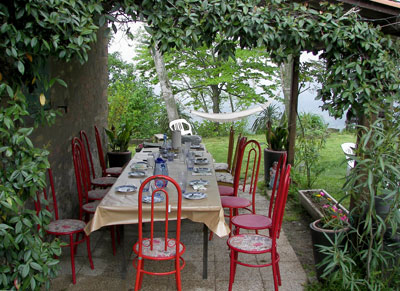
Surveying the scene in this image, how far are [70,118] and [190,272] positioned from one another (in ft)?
6.93

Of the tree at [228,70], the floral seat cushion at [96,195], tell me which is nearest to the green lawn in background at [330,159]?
the tree at [228,70]

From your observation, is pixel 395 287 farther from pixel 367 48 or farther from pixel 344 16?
pixel 344 16

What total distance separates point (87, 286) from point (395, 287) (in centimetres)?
221

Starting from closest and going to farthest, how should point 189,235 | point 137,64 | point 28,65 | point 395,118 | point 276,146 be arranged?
point 28,65 → point 395,118 → point 189,235 → point 276,146 → point 137,64

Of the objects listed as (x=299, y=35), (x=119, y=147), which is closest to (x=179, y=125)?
(x=119, y=147)

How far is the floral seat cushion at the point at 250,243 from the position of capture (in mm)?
2654

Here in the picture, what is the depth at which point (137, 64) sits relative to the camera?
452 inches

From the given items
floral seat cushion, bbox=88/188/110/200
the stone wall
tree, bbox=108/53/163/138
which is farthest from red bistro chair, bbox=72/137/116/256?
tree, bbox=108/53/163/138

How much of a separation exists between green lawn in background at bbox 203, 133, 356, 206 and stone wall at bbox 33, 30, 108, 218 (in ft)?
8.25

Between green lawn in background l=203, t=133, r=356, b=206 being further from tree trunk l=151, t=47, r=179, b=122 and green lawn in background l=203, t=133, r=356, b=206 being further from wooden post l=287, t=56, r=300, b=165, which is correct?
tree trunk l=151, t=47, r=179, b=122

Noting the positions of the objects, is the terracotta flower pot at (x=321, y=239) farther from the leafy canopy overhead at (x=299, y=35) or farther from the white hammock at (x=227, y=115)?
the white hammock at (x=227, y=115)

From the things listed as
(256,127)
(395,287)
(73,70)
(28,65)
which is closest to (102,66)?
(73,70)

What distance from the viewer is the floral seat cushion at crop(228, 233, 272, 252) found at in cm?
265

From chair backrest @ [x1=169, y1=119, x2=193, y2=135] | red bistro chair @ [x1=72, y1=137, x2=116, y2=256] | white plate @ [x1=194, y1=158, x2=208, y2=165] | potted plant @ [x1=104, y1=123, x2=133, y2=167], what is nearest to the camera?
red bistro chair @ [x1=72, y1=137, x2=116, y2=256]
